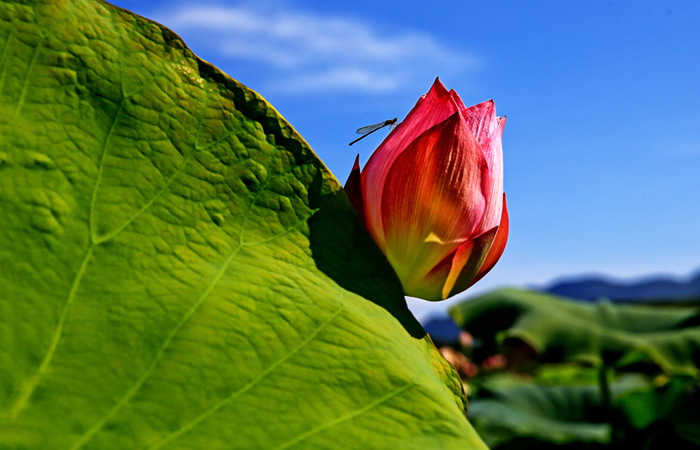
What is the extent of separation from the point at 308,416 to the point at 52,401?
143 mm

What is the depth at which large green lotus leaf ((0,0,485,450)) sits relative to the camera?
35 centimetres

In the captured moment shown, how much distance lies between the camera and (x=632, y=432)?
2.39m

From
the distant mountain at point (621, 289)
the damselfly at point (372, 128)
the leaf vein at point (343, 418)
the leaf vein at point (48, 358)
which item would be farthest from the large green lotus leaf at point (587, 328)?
the distant mountain at point (621, 289)

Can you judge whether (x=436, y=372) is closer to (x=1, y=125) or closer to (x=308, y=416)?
(x=308, y=416)

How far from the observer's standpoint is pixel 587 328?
309 centimetres

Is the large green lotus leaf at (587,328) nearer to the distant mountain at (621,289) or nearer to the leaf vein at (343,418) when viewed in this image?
the leaf vein at (343,418)

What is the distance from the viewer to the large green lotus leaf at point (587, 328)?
2.82m

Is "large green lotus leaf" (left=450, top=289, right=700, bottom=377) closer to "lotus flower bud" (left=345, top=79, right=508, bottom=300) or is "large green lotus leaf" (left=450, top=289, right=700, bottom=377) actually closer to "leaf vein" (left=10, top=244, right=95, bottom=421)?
"lotus flower bud" (left=345, top=79, right=508, bottom=300)

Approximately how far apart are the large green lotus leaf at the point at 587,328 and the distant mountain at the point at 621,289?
13.0 m

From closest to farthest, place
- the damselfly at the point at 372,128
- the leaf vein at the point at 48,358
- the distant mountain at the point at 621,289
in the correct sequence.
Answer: the leaf vein at the point at 48,358, the damselfly at the point at 372,128, the distant mountain at the point at 621,289

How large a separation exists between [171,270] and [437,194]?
185mm

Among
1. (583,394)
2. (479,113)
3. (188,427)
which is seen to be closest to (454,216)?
(479,113)

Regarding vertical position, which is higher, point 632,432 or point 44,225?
point 44,225

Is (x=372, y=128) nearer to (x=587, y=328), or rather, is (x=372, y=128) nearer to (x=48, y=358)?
(x=48, y=358)
